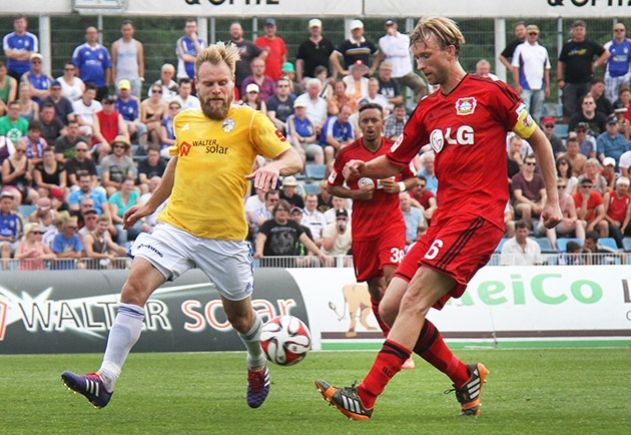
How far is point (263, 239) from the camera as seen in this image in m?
20.4

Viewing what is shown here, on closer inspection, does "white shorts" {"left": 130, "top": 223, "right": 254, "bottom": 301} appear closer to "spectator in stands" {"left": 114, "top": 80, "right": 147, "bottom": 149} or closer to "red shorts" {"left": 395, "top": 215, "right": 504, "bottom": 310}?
"red shorts" {"left": 395, "top": 215, "right": 504, "bottom": 310}

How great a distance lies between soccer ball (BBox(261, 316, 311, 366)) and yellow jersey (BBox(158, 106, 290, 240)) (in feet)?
3.75

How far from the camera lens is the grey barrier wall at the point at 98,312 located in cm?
1798

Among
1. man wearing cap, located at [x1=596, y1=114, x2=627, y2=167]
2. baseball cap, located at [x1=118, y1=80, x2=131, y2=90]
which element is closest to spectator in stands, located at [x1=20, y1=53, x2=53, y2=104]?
baseball cap, located at [x1=118, y1=80, x2=131, y2=90]

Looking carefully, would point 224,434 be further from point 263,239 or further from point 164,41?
point 164,41

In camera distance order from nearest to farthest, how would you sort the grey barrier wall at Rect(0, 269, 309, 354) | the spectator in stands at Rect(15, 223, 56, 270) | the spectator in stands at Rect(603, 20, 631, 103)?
the grey barrier wall at Rect(0, 269, 309, 354) → the spectator in stands at Rect(15, 223, 56, 270) → the spectator in stands at Rect(603, 20, 631, 103)

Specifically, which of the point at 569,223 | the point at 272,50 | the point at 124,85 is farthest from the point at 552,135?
the point at 124,85

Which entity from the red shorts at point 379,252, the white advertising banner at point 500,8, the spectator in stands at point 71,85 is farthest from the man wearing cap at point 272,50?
the red shorts at point 379,252

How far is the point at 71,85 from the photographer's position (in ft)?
80.7

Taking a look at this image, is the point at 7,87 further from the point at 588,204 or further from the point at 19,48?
the point at 588,204

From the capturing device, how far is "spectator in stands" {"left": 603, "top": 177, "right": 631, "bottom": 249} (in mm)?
23094

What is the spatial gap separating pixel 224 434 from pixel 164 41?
19.9 m

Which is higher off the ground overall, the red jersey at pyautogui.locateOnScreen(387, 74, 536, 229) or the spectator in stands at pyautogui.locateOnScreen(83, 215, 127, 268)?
the red jersey at pyautogui.locateOnScreen(387, 74, 536, 229)

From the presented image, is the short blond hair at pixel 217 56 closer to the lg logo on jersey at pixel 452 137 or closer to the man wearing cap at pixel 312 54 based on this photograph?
the lg logo on jersey at pixel 452 137
